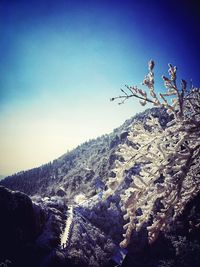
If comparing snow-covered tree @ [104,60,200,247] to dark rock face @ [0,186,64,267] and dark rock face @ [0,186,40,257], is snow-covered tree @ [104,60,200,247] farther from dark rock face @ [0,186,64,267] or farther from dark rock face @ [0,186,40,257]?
dark rock face @ [0,186,40,257]

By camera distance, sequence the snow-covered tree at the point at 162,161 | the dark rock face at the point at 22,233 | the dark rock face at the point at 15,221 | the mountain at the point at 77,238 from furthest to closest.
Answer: the mountain at the point at 77,238 → the dark rock face at the point at 15,221 → the dark rock face at the point at 22,233 → the snow-covered tree at the point at 162,161

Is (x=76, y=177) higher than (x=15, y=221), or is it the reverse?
(x=76, y=177)

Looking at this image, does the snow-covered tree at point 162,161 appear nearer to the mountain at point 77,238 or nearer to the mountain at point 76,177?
the mountain at point 77,238

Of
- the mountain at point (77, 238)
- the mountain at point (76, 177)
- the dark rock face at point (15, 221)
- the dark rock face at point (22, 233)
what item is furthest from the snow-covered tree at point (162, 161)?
the mountain at point (76, 177)

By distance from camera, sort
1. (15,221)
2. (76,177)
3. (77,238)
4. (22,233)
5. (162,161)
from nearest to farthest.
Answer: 1. (162,161)
2. (22,233)
3. (15,221)
4. (77,238)
5. (76,177)

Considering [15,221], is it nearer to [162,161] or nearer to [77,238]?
[77,238]

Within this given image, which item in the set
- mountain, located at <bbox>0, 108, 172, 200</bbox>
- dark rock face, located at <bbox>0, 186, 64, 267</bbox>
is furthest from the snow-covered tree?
mountain, located at <bbox>0, 108, 172, 200</bbox>

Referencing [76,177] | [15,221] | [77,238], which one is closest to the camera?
[15,221]

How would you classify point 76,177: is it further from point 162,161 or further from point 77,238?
point 162,161

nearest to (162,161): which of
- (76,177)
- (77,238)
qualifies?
(77,238)

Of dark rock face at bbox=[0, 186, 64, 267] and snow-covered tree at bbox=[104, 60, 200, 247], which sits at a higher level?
snow-covered tree at bbox=[104, 60, 200, 247]

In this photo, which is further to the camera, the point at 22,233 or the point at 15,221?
the point at 15,221

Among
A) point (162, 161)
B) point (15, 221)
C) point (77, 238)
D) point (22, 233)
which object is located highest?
point (162, 161)

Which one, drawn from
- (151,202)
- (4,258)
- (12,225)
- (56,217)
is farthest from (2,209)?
(151,202)
